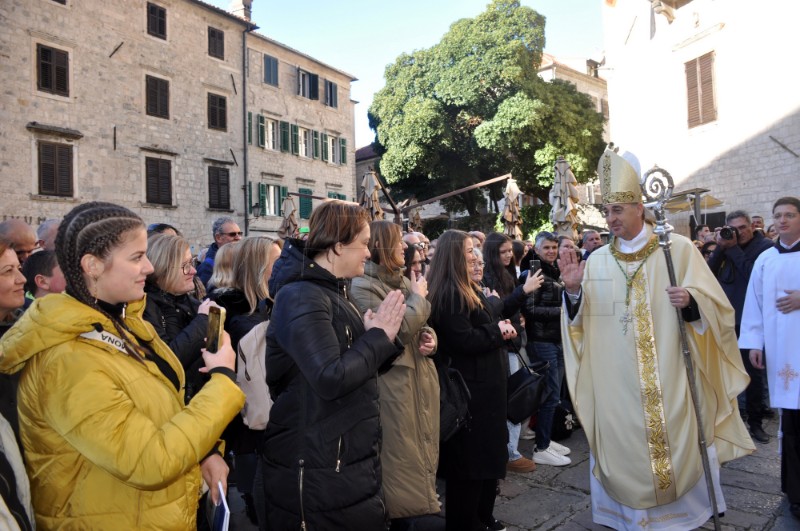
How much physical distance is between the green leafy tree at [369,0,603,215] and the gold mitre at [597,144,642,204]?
70.4 ft

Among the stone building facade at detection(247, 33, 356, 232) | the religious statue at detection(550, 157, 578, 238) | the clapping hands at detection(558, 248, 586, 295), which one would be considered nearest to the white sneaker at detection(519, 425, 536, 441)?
the clapping hands at detection(558, 248, 586, 295)

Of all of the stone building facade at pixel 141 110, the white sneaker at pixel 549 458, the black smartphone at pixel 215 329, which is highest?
the stone building facade at pixel 141 110

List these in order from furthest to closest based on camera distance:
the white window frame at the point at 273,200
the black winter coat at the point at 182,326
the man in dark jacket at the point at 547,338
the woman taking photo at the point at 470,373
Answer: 1. the white window frame at the point at 273,200
2. the man in dark jacket at the point at 547,338
3. the woman taking photo at the point at 470,373
4. the black winter coat at the point at 182,326

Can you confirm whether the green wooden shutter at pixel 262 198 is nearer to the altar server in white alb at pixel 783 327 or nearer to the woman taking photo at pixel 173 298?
the woman taking photo at pixel 173 298

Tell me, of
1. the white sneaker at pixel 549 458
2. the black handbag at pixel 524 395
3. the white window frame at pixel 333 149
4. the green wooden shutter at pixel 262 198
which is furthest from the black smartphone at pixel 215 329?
the white window frame at pixel 333 149

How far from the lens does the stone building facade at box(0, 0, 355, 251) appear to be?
17062mm

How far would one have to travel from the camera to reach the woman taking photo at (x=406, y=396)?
273 cm

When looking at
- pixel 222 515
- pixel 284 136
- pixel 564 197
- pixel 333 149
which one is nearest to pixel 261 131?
pixel 284 136

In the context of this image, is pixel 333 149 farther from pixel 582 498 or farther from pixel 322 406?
pixel 322 406

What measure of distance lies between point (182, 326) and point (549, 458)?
326cm

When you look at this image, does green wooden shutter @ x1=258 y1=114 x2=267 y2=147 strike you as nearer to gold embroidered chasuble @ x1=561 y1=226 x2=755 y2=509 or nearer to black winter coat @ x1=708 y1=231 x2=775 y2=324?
black winter coat @ x1=708 y1=231 x2=775 y2=324

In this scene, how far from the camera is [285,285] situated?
2229 millimetres

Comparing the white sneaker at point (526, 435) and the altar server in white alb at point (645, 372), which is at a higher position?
the altar server in white alb at point (645, 372)

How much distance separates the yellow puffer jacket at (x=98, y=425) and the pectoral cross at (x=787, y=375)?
3933mm
